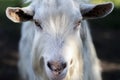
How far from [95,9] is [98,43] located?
15.2 ft

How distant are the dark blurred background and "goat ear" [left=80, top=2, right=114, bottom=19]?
311 cm

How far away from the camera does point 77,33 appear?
5.94m

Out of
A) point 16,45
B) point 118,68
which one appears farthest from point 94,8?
point 16,45

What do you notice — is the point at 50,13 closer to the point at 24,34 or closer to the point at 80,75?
the point at 80,75

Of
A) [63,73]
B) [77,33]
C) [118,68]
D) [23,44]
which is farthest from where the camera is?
[118,68]

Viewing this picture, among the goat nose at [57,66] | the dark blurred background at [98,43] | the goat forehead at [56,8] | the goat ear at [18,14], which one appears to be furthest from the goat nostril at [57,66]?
the dark blurred background at [98,43]

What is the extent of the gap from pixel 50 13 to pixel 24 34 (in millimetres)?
2247

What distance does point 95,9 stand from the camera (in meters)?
6.12

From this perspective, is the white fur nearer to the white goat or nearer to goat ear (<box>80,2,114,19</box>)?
the white goat

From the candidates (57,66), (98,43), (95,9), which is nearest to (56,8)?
(95,9)

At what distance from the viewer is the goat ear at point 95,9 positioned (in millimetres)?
6074

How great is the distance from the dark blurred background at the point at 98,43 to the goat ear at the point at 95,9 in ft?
10.2

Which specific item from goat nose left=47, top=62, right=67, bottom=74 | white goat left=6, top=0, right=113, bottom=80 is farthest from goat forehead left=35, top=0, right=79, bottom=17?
goat nose left=47, top=62, right=67, bottom=74

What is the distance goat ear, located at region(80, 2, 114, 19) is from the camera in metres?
6.07
